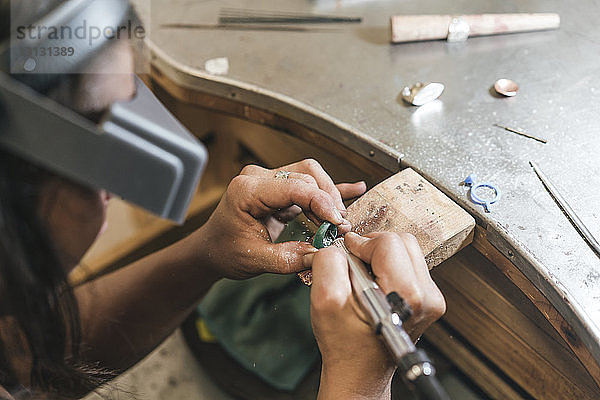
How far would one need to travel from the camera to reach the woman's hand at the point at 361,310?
0.64 meters

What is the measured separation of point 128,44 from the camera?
0.61 meters

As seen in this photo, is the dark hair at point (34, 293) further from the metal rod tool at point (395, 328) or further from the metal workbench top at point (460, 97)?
the metal workbench top at point (460, 97)

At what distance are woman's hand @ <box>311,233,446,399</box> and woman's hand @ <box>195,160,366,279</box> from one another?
0.09m

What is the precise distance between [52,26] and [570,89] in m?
0.91

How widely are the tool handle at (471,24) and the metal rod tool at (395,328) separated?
622 mm

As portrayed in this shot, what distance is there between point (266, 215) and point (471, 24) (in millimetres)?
645

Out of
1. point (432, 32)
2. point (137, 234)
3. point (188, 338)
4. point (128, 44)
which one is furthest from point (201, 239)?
point (137, 234)

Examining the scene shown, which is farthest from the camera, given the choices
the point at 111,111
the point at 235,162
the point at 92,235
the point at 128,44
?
the point at 235,162

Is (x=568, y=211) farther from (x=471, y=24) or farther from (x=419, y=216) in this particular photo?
(x=471, y=24)

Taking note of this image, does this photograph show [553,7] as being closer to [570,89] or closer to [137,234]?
[570,89]

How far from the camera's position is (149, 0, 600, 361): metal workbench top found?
2.56 ft

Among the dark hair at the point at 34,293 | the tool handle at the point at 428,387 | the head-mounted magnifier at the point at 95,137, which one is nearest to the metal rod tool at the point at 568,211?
the tool handle at the point at 428,387

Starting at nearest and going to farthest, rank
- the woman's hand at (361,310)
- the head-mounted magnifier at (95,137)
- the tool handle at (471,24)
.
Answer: the head-mounted magnifier at (95,137) < the woman's hand at (361,310) < the tool handle at (471,24)

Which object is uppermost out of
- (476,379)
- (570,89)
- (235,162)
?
(570,89)
